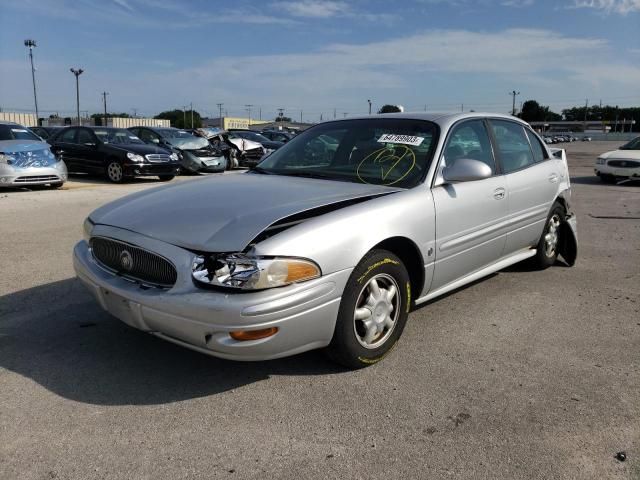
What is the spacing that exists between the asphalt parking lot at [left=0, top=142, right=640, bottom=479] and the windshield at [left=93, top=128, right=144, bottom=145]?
10.7 meters

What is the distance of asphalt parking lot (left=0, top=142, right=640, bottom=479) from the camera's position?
2453mm

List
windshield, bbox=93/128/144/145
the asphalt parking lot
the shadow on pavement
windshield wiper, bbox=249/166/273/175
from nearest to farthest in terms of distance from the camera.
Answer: the asphalt parking lot
the shadow on pavement
windshield wiper, bbox=249/166/273/175
windshield, bbox=93/128/144/145

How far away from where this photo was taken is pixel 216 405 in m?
2.93

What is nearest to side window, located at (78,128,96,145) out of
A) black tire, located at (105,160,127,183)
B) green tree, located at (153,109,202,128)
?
black tire, located at (105,160,127,183)

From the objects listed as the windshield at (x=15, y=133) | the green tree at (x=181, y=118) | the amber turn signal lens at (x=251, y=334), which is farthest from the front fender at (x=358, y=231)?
the green tree at (x=181, y=118)

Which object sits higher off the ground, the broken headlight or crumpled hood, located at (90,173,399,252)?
crumpled hood, located at (90,173,399,252)

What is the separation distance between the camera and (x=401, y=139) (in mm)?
4121

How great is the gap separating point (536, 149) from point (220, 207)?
353cm

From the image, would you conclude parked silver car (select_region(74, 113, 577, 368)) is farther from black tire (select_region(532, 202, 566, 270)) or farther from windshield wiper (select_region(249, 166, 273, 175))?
black tire (select_region(532, 202, 566, 270))

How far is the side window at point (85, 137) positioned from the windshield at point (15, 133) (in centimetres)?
203

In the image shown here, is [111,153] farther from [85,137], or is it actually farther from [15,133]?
[15,133]

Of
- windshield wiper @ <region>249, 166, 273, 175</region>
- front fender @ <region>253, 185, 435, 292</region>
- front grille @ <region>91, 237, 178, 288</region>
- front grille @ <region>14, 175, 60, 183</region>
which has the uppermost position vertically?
windshield wiper @ <region>249, 166, 273, 175</region>

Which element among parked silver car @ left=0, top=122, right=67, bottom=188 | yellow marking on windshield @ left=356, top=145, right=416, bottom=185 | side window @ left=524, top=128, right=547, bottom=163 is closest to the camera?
yellow marking on windshield @ left=356, top=145, right=416, bottom=185

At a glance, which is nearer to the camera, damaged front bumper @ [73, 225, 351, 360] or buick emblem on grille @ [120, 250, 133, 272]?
damaged front bumper @ [73, 225, 351, 360]
